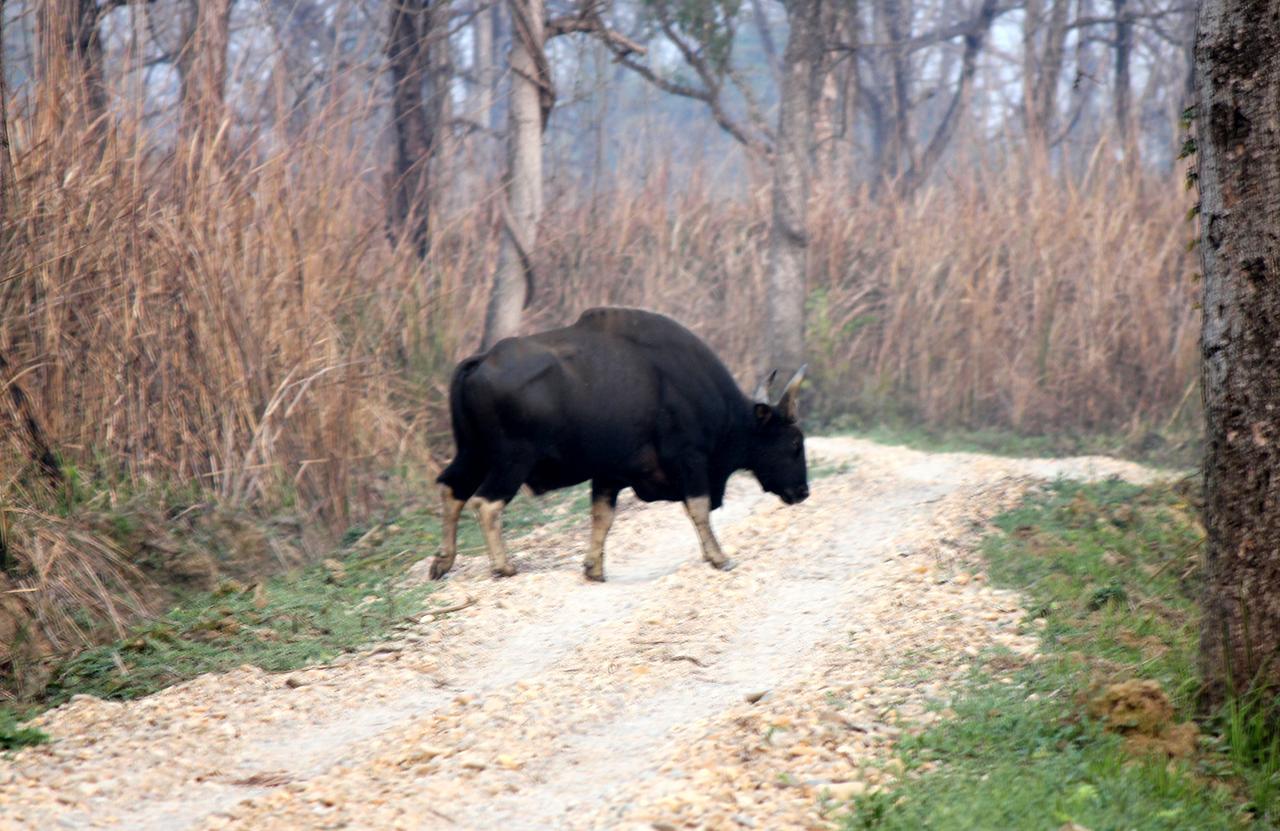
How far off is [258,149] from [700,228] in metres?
7.94

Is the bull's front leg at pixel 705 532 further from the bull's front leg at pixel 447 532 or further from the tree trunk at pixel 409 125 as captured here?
the tree trunk at pixel 409 125

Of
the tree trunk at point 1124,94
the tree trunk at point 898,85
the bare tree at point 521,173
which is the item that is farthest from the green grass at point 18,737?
the tree trunk at point 898,85

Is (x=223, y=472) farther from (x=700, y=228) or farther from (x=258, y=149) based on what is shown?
(x=700, y=228)

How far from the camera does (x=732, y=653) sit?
6.16 m

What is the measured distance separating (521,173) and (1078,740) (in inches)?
351

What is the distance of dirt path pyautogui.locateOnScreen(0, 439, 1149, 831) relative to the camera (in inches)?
174

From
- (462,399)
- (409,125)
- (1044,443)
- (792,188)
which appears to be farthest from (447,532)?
(1044,443)

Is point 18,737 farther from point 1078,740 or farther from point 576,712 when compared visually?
point 1078,740

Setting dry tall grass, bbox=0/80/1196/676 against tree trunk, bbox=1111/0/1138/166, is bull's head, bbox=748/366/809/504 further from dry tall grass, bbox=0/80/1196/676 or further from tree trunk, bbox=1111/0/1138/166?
tree trunk, bbox=1111/0/1138/166

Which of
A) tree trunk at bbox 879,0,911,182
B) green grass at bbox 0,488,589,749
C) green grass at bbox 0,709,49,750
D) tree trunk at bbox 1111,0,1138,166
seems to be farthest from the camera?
tree trunk at bbox 879,0,911,182

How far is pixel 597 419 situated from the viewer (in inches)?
296

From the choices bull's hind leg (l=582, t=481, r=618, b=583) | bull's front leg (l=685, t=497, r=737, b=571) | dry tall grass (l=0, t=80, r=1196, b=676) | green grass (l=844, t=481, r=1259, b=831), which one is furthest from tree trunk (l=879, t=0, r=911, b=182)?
green grass (l=844, t=481, r=1259, b=831)

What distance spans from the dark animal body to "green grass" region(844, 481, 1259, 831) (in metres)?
1.80

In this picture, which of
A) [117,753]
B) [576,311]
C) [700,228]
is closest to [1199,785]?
[117,753]
